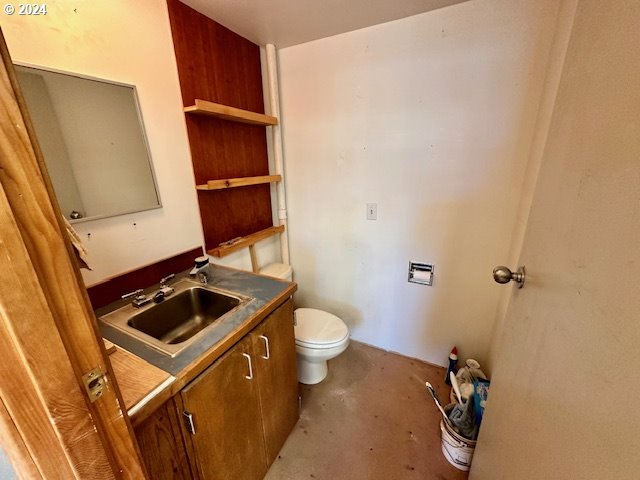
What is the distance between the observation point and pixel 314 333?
5.20 feet

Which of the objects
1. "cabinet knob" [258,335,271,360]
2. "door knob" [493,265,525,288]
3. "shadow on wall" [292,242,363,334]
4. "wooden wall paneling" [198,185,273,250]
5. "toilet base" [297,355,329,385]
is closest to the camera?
"door knob" [493,265,525,288]

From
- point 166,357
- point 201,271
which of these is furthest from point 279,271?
point 166,357

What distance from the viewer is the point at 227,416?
0.94 meters

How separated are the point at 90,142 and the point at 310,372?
170 cm

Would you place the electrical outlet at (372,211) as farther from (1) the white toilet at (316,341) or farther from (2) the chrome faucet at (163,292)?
(2) the chrome faucet at (163,292)

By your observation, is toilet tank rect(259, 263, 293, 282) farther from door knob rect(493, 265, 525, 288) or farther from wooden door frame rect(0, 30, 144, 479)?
wooden door frame rect(0, 30, 144, 479)

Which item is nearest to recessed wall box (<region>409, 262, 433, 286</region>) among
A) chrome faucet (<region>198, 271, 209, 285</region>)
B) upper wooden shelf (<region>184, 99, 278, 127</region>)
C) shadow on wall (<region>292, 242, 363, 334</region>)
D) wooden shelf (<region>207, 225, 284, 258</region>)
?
shadow on wall (<region>292, 242, 363, 334</region>)

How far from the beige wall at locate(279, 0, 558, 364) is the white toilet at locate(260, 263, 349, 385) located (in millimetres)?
427

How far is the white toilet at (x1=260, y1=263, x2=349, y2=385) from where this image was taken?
5.02 feet

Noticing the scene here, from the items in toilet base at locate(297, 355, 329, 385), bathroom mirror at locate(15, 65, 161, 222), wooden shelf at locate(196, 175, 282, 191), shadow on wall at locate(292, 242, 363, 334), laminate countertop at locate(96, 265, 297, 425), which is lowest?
toilet base at locate(297, 355, 329, 385)

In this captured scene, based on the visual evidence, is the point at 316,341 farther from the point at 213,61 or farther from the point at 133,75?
the point at 213,61

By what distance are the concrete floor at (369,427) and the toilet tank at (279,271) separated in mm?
741

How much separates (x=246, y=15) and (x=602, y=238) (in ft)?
5.87

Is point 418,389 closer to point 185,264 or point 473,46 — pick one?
point 185,264
